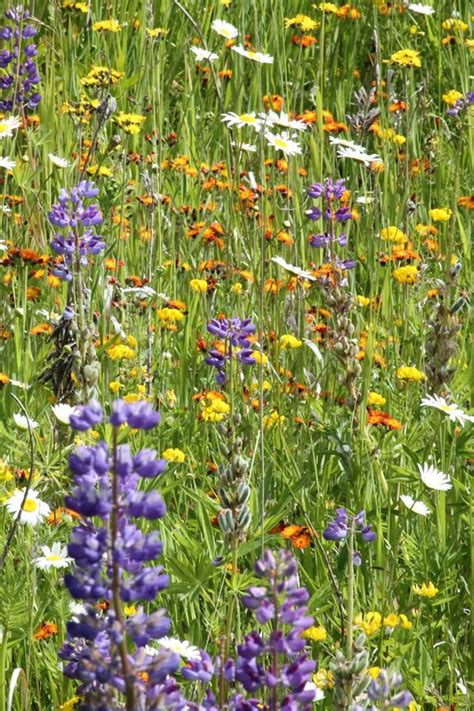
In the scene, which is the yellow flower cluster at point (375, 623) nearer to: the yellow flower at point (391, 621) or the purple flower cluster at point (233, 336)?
the yellow flower at point (391, 621)

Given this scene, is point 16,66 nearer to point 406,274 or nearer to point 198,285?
point 198,285

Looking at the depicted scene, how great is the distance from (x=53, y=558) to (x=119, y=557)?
100 cm

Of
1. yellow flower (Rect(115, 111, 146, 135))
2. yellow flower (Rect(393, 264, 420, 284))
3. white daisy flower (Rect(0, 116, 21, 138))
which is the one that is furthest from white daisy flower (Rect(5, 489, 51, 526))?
yellow flower (Rect(115, 111, 146, 135))

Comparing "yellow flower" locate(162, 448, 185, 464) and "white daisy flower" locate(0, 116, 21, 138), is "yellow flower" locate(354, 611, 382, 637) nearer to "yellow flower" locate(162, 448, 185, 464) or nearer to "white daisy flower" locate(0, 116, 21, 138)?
"yellow flower" locate(162, 448, 185, 464)

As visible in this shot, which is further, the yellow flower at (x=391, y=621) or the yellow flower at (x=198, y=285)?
the yellow flower at (x=198, y=285)

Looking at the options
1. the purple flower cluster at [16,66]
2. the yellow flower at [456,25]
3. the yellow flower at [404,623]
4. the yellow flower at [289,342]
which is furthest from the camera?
the yellow flower at [456,25]

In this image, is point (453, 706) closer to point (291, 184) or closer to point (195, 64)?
point (291, 184)

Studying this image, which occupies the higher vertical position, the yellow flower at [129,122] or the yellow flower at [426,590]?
the yellow flower at [129,122]

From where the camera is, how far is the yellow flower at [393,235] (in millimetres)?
3236

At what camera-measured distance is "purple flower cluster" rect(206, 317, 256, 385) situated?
2.38 metres

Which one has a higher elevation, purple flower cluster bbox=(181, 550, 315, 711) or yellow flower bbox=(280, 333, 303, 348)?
purple flower cluster bbox=(181, 550, 315, 711)

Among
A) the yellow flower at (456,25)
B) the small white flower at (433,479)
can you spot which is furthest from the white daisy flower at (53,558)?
the yellow flower at (456,25)

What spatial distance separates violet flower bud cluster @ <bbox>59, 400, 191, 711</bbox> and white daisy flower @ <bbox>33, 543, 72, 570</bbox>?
0.87 metres

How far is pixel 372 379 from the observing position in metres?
3.02
